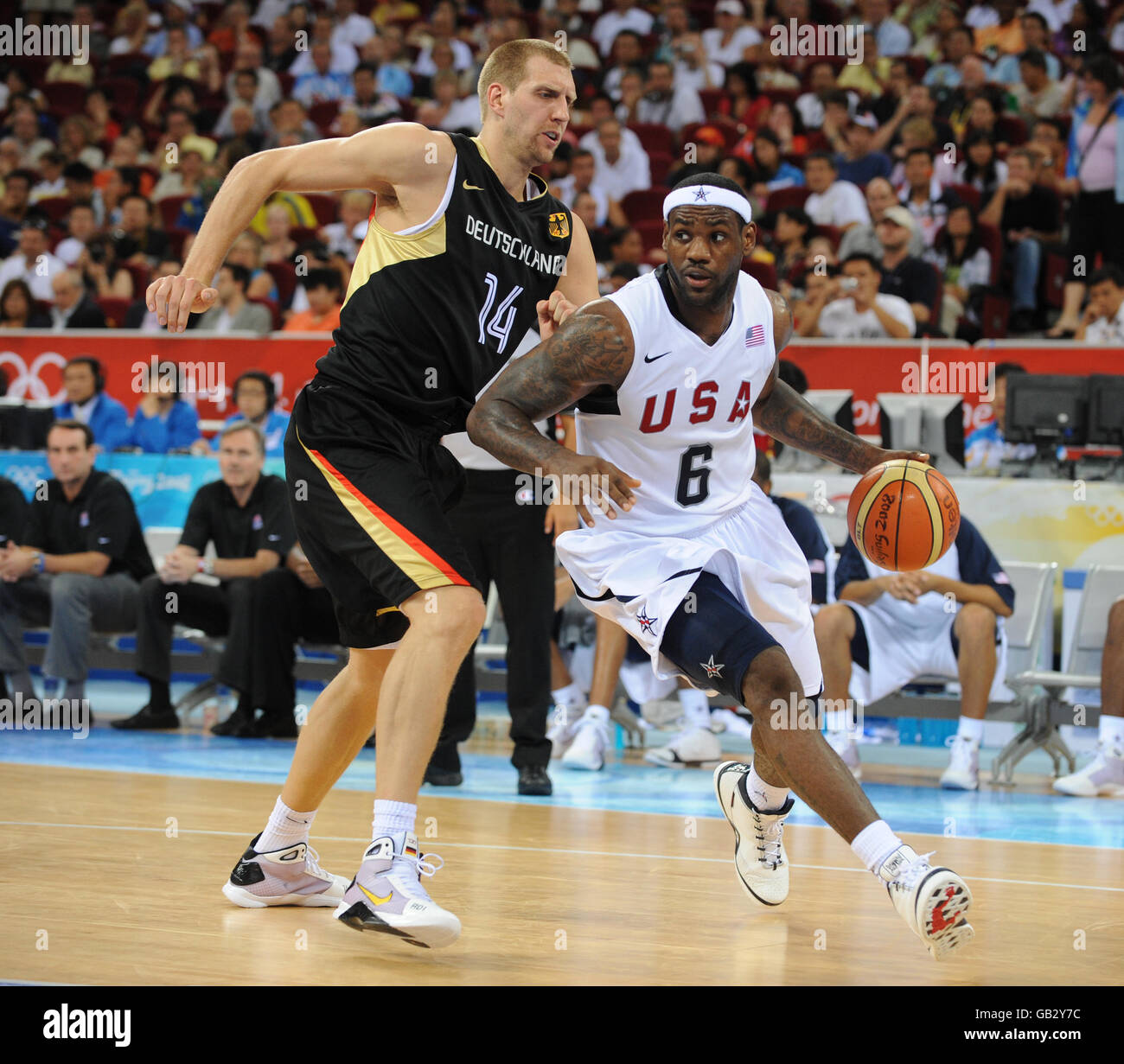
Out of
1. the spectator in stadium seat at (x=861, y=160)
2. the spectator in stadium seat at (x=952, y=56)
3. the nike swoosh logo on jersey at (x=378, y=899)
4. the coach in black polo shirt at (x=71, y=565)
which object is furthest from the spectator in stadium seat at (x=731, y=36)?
the nike swoosh logo on jersey at (x=378, y=899)

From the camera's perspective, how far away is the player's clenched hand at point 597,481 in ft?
12.0

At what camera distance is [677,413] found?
4.15m

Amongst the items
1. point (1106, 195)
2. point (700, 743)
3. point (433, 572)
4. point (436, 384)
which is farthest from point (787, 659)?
point (1106, 195)

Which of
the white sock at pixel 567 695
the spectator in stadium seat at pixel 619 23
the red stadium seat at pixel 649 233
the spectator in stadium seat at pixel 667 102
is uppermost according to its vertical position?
the spectator in stadium seat at pixel 619 23

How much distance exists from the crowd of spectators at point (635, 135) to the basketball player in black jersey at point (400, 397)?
4.99 metres

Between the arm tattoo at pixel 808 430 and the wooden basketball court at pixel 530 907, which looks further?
the arm tattoo at pixel 808 430

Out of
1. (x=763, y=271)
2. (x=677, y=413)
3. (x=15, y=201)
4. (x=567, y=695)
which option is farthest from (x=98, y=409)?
(x=677, y=413)

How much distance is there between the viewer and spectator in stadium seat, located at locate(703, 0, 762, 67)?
47.4ft

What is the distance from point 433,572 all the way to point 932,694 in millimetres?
5053

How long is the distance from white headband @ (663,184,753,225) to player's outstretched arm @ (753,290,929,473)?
415mm

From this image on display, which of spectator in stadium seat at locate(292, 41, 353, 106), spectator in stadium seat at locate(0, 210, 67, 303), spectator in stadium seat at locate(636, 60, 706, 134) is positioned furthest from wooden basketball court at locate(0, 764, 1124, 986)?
spectator in stadium seat at locate(292, 41, 353, 106)

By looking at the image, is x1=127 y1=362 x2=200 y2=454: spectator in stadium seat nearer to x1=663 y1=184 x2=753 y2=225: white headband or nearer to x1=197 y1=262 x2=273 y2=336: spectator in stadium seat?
x1=197 y1=262 x2=273 y2=336: spectator in stadium seat

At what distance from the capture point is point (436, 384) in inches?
159

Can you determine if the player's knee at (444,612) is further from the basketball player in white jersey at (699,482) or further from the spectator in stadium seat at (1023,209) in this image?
the spectator in stadium seat at (1023,209)
